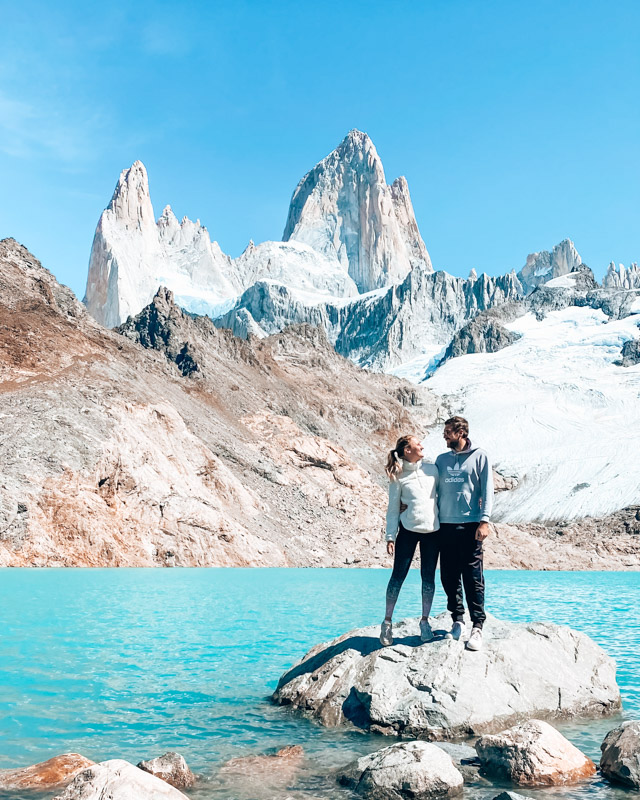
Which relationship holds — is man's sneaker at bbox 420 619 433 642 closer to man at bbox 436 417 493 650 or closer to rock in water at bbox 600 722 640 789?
man at bbox 436 417 493 650

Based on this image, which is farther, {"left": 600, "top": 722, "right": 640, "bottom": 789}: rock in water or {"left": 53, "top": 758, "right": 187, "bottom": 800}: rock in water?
{"left": 600, "top": 722, "right": 640, "bottom": 789}: rock in water

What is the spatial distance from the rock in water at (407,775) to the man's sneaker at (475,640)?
258 cm

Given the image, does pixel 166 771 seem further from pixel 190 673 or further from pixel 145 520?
pixel 145 520

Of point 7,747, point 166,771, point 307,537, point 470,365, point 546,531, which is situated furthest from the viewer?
point 470,365

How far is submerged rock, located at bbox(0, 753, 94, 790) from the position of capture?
7500 mm

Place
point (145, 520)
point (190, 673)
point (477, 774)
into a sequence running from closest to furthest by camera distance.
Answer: point (477, 774) → point (190, 673) → point (145, 520)

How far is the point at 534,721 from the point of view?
844 cm

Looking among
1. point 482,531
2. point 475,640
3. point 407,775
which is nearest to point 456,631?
point 475,640

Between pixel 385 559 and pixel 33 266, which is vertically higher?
pixel 33 266

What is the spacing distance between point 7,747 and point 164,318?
90.3m

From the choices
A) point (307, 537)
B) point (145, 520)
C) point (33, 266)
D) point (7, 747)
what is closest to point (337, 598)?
point (7, 747)

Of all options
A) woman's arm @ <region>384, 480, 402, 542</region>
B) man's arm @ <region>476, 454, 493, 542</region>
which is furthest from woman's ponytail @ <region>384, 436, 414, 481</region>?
man's arm @ <region>476, 454, 493, 542</region>

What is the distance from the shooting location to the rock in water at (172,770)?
7.46 metres

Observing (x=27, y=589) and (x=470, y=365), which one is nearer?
(x=27, y=589)
